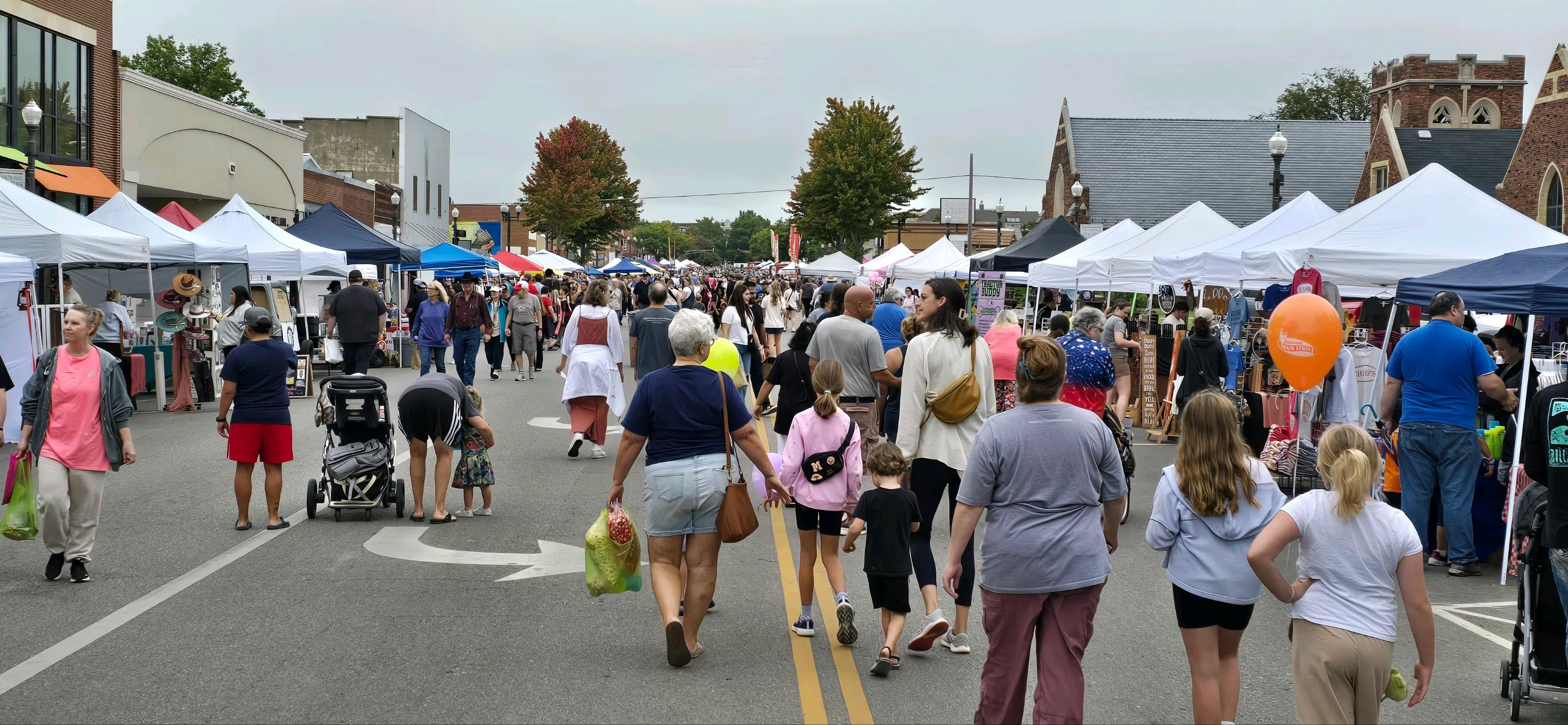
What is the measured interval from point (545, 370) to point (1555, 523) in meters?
21.7

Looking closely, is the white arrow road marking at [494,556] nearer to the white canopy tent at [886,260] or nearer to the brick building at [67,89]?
the brick building at [67,89]

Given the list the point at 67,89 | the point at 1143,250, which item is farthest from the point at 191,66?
the point at 1143,250

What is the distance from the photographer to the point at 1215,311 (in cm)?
1681

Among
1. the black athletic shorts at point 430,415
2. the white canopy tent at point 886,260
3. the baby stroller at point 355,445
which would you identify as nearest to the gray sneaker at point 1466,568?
the black athletic shorts at point 430,415

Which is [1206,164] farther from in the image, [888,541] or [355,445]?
[888,541]

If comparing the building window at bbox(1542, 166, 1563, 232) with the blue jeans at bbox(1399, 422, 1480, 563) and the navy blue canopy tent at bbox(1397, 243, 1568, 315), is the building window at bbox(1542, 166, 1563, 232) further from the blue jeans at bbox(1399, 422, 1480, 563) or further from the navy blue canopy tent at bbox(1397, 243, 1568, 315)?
the blue jeans at bbox(1399, 422, 1480, 563)

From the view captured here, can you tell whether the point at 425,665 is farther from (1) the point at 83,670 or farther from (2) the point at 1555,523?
(2) the point at 1555,523

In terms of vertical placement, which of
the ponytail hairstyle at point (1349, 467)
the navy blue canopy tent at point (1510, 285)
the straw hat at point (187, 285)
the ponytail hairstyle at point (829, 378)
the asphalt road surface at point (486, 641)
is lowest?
the asphalt road surface at point (486, 641)

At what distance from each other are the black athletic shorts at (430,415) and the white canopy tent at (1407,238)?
27.8 ft

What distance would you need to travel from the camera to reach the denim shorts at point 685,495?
592 cm

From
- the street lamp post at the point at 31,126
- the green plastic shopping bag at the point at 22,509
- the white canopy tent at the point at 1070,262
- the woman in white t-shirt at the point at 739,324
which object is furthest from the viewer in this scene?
the white canopy tent at the point at 1070,262

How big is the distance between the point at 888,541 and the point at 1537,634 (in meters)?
2.94

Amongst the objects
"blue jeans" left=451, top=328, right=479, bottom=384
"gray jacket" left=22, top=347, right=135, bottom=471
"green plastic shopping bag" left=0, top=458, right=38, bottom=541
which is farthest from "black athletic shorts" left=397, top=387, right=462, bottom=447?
"blue jeans" left=451, top=328, right=479, bottom=384

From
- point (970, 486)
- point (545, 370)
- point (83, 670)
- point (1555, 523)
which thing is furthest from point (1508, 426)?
point (545, 370)
